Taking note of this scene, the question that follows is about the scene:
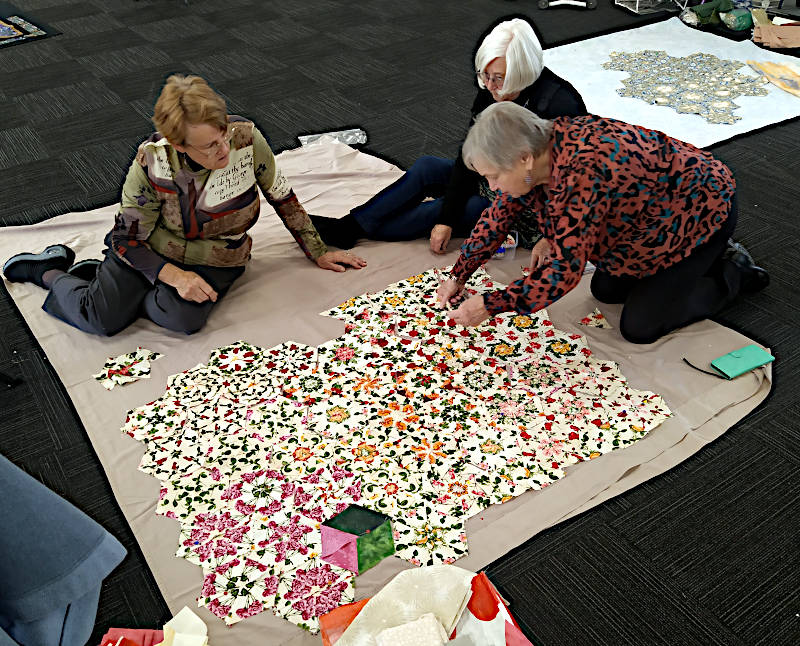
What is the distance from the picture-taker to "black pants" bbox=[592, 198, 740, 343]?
91.3 inches

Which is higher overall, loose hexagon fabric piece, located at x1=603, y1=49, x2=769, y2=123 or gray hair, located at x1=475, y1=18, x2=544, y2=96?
gray hair, located at x1=475, y1=18, x2=544, y2=96

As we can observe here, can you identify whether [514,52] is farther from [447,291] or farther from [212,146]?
[212,146]

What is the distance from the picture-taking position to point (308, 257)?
9.14 feet

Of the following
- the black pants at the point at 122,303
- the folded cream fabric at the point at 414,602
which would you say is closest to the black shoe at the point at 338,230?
the black pants at the point at 122,303

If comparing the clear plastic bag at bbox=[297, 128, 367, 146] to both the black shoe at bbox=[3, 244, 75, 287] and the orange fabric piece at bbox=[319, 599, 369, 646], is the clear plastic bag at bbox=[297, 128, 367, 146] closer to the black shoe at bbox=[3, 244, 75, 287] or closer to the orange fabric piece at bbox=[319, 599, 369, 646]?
the black shoe at bbox=[3, 244, 75, 287]

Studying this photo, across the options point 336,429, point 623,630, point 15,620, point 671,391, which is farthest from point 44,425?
point 671,391

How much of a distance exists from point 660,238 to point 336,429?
1.10m

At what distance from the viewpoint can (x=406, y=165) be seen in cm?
349

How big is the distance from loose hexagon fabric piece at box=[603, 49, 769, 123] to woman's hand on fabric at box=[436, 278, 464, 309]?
220cm

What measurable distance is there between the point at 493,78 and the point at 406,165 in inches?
44.4

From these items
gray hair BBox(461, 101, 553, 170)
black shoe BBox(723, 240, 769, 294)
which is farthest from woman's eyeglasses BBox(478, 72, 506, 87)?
black shoe BBox(723, 240, 769, 294)

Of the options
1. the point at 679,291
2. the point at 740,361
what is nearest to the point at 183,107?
the point at 679,291

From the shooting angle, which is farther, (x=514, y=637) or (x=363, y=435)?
(x=363, y=435)

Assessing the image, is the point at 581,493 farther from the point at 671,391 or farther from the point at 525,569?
the point at 671,391
